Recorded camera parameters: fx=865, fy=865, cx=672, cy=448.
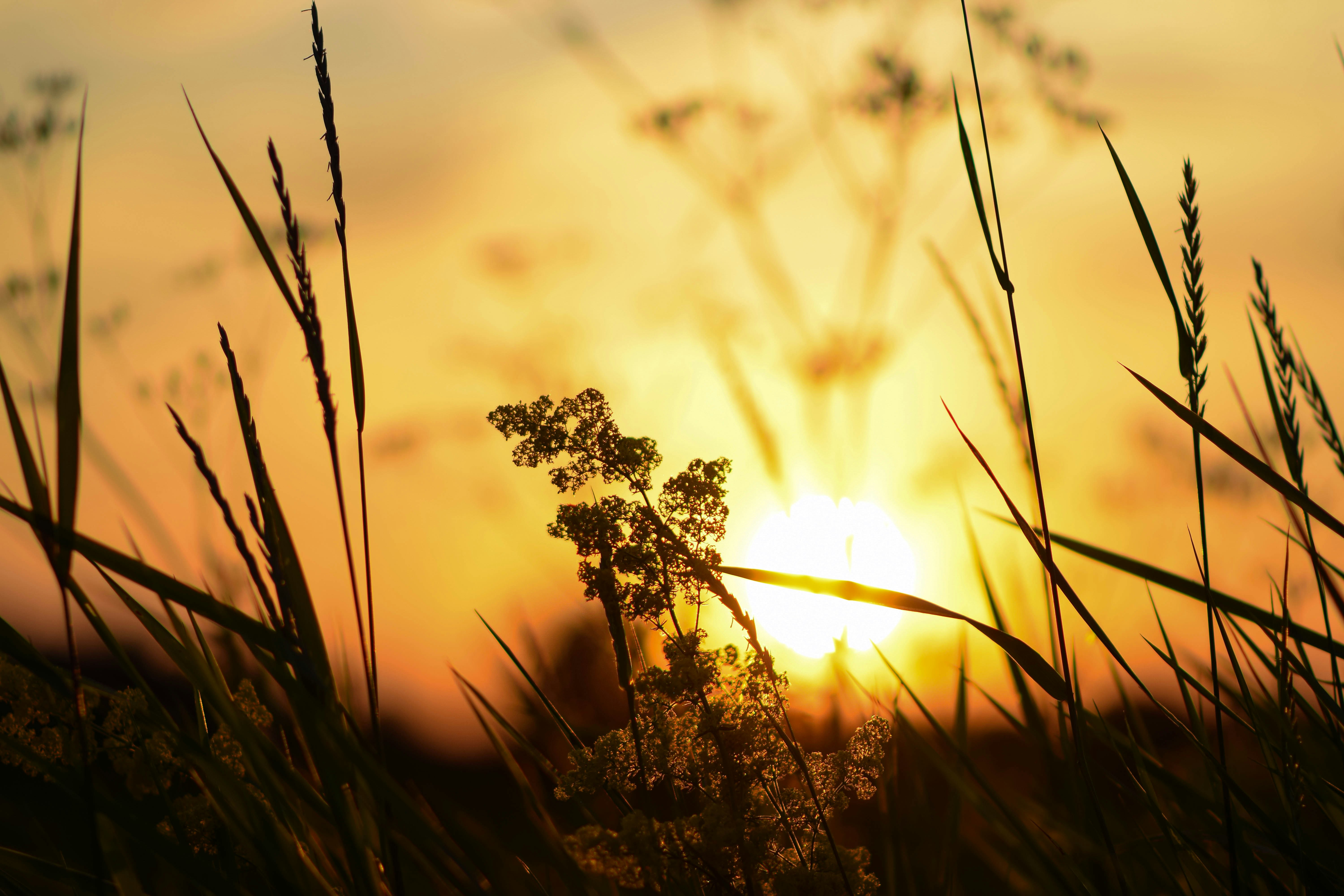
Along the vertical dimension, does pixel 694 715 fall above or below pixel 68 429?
below

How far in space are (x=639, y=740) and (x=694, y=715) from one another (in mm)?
96

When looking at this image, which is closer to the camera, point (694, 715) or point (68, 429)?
point (68, 429)

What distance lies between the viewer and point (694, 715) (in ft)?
4.32

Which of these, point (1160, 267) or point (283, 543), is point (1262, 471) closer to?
point (1160, 267)

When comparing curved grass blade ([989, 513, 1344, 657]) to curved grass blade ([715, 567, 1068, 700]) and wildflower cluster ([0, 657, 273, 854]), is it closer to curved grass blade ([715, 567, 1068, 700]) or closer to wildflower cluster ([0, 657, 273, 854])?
curved grass blade ([715, 567, 1068, 700])

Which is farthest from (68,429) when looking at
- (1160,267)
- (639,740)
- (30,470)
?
(1160,267)

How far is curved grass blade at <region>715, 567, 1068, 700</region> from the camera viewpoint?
121cm

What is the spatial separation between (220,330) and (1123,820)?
1912mm

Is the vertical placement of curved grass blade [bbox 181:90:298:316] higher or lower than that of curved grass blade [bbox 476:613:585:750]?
higher

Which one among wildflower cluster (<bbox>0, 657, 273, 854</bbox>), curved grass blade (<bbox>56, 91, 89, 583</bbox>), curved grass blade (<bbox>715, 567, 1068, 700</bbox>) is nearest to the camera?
curved grass blade (<bbox>56, 91, 89, 583</bbox>)

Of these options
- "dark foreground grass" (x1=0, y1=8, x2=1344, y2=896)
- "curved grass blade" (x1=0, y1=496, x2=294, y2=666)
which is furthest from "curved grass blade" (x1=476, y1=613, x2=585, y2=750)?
"curved grass blade" (x1=0, y1=496, x2=294, y2=666)

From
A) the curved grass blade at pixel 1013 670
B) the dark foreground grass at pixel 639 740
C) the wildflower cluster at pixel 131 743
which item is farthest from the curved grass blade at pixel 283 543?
the curved grass blade at pixel 1013 670

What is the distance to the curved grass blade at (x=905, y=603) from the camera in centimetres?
121

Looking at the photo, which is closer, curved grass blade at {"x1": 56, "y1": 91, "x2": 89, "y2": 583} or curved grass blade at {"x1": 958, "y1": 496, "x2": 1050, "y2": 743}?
curved grass blade at {"x1": 56, "y1": 91, "x2": 89, "y2": 583}
